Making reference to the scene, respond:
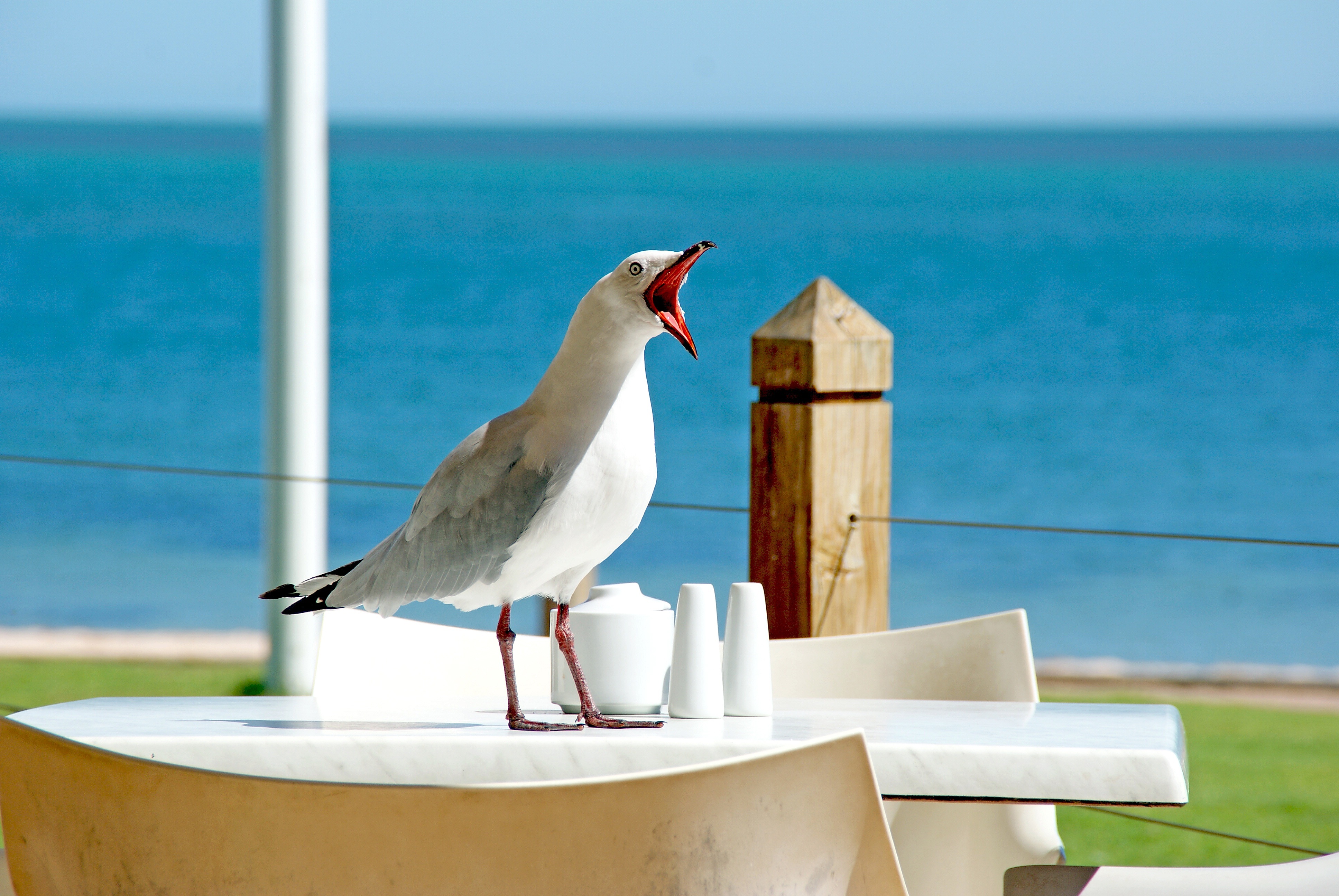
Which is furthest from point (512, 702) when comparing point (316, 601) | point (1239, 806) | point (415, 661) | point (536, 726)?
point (1239, 806)

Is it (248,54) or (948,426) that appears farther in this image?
(248,54)

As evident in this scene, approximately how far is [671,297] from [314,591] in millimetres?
584

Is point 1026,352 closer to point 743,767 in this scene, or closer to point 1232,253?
point 1232,253

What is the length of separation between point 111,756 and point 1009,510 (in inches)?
498

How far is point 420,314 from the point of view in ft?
75.3

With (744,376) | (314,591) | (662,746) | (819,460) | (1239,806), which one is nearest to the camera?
(662,746)

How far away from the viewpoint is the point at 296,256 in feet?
14.6

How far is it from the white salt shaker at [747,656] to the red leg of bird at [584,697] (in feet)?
0.40

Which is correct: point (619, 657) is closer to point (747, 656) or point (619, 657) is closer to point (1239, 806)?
point (747, 656)

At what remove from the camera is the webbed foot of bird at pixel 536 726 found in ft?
5.43

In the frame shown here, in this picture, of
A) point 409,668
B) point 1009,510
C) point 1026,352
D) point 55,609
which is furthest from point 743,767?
point 1026,352

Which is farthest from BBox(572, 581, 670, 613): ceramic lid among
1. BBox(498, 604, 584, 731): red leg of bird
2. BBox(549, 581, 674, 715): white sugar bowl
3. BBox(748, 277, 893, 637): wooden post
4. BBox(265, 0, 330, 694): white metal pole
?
BBox(265, 0, 330, 694): white metal pole

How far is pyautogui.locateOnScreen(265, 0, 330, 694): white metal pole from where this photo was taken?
14.5ft

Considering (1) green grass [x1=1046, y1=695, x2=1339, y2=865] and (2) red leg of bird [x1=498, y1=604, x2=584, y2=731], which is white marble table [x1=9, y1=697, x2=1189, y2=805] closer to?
(2) red leg of bird [x1=498, y1=604, x2=584, y2=731]
